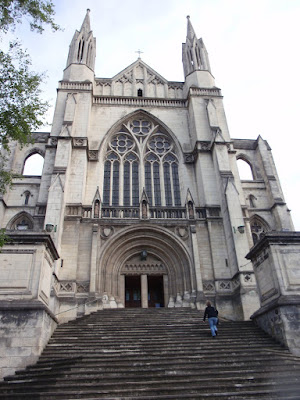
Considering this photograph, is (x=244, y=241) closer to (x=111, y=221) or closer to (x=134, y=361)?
(x=111, y=221)

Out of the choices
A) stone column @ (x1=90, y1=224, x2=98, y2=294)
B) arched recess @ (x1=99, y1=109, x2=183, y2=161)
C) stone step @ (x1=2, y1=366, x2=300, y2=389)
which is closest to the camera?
stone step @ (x1=2, y1=366, x2=300, y2=389)

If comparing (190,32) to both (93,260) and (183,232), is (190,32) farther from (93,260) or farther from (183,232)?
(93,260)

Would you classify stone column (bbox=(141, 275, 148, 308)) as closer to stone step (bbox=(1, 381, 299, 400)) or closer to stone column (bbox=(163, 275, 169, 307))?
stone column (bbox=(163, 275, 169, 307))

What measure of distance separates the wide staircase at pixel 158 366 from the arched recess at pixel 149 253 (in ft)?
16.0

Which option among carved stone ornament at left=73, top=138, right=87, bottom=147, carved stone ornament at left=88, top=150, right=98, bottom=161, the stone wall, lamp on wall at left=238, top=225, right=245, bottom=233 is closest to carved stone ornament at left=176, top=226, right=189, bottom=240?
lamp on wall at left=238, top=225, right=245, bottom=233

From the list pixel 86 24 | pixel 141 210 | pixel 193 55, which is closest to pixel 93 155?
pixel 141 210

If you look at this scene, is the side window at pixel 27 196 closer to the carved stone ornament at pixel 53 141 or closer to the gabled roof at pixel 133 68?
the carved stone ornament at pixel 53 141

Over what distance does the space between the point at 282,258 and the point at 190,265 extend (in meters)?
6.59

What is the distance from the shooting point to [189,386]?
6.75m

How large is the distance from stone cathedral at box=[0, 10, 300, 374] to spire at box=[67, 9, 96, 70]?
11 centimetres

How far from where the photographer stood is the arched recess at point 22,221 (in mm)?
17734

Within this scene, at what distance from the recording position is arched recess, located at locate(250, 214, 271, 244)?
63.5ft

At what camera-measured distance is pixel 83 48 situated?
24359 mm

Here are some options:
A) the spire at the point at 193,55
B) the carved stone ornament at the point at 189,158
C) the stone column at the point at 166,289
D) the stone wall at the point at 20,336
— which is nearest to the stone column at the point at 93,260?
the stone column at the point at 166,289
